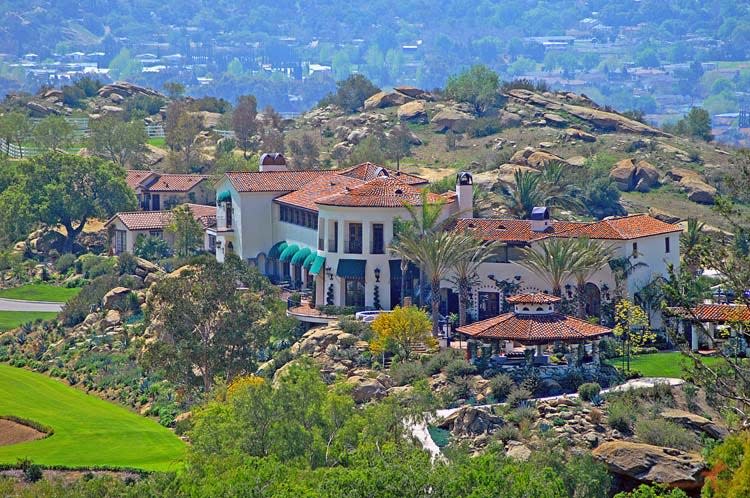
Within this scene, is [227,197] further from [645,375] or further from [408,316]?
[645,375]

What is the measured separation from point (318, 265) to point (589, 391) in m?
21.1

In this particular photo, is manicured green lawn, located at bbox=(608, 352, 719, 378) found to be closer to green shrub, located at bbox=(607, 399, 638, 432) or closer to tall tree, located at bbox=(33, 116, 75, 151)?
green shrub, located at bbox=(607, 399, 638, 432)

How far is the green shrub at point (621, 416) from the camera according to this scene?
5819cm

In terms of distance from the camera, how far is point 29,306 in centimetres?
9350

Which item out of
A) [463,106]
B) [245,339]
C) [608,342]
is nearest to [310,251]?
[245,339]

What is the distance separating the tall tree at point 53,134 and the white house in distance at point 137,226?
1050 inches

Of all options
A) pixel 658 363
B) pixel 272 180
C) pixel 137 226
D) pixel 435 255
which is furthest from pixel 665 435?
pixel 137 226

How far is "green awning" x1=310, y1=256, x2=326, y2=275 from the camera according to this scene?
79.2 m

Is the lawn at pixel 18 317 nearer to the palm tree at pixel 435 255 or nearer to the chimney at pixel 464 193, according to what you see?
the chimney at pixel 464 193

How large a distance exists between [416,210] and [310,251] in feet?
22.3

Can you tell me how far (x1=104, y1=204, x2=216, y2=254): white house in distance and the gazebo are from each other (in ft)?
110

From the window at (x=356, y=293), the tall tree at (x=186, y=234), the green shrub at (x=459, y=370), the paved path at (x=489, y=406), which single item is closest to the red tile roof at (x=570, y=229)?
the window at (x=356, y=293)

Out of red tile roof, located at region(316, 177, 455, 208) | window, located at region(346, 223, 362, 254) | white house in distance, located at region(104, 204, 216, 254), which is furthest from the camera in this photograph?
white house in distance, located at region(104, 204, 216, 254)

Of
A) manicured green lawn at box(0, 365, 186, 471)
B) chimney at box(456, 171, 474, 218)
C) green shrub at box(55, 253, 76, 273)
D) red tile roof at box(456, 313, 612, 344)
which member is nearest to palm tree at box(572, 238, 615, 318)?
red tile roof at box(456, 313, 612, 344)
